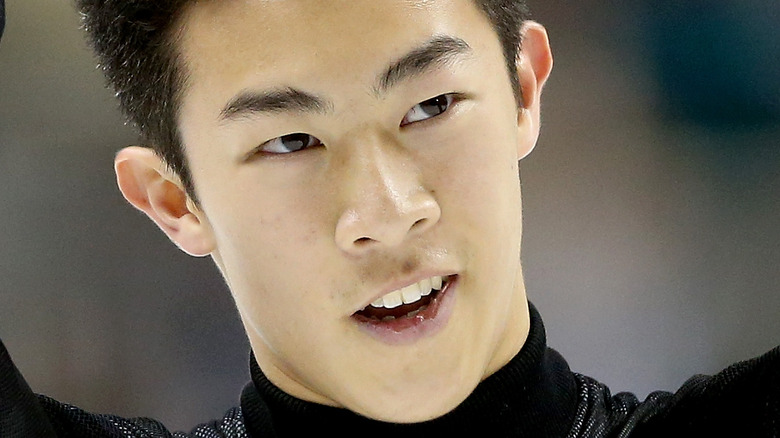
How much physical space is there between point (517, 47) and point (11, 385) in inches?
24.6

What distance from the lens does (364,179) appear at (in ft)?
2.93

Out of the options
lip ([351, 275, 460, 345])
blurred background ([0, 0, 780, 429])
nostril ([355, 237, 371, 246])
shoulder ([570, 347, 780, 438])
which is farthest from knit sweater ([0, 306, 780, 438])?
blurred background ([0, 0, 780, 429])

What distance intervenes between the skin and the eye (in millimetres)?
11

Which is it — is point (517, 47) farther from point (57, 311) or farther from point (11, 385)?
point (57, 311)

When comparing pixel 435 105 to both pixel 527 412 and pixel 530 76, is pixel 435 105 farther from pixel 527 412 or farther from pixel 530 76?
pixel 527 412

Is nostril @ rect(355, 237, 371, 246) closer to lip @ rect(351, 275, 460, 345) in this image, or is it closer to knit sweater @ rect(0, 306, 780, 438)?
lip @ rect(351, 275, 460, 345)

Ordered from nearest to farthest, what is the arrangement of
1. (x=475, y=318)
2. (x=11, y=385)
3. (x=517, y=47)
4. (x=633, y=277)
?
(x=11, y=385) < (x=475, y=318) < (x=517, y=47) < (x=633, y=277)

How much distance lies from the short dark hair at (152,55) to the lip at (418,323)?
0.77 feet

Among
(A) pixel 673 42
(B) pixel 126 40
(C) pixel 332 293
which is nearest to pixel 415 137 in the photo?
(C) pixel 332 293

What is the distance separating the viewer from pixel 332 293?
3.13 feet

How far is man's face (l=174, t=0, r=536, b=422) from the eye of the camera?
0.91m

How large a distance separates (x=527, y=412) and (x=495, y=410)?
0.12 feet

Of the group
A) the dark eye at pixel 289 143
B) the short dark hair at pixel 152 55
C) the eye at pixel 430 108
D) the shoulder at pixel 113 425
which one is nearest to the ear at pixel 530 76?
the short dark hair at pixel 152 55

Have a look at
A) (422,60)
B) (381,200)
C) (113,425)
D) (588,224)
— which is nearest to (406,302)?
(381,200)
